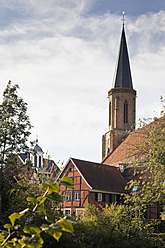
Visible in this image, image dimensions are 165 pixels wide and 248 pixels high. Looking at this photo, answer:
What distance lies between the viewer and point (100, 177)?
3394 centimetres

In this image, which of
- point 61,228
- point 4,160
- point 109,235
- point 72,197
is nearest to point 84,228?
point 109,235

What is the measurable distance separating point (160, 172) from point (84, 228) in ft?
14.3

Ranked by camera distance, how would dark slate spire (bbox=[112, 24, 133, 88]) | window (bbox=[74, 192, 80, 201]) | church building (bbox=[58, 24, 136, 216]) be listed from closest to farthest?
church building (bbox=[58, 24, 136, 216]) < window (bbox=[74, 192, 80, 201]) < dark slate spire (bbox=[112, 24, 133, 88])

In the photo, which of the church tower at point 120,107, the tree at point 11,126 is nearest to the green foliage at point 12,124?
the tree at point 11,126

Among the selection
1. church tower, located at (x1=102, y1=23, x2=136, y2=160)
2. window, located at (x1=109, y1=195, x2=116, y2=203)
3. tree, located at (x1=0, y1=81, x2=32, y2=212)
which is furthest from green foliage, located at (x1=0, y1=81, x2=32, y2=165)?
church tower, located at (x1=102, y1=23, x2=136, y2=160)

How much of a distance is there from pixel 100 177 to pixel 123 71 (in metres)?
27.1

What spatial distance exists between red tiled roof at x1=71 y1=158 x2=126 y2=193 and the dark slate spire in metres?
21.9

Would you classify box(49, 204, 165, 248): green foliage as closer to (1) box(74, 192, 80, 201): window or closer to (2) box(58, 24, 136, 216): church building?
(2) box(58, 24, 136, 216): church building

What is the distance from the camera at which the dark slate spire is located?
55.7m

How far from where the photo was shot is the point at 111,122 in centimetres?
5450

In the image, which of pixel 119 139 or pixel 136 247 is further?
pixel 119 139

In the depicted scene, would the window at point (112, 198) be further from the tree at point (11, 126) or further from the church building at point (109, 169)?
the tree at point (11, 126)

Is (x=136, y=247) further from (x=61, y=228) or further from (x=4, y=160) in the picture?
(x=61, y=228)

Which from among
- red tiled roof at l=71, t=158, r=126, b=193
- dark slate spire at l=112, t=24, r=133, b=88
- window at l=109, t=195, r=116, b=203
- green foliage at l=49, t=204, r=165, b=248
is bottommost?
green foliage at l=49, t=204, r=165, b=248
